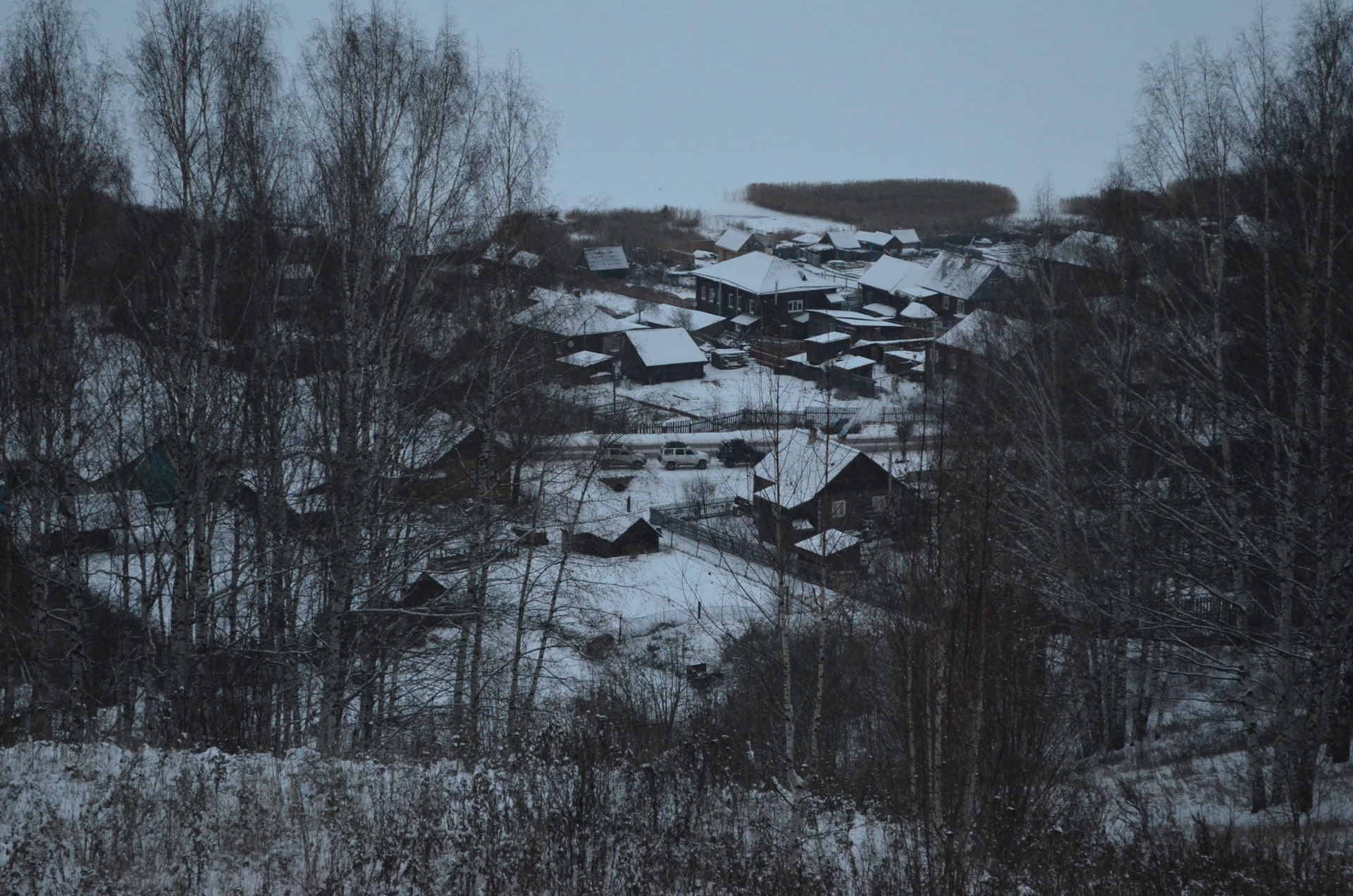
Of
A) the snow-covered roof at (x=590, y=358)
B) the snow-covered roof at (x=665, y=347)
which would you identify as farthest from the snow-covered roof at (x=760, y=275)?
the snow-covered roof at (x=590, y=358)

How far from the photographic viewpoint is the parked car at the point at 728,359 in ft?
112

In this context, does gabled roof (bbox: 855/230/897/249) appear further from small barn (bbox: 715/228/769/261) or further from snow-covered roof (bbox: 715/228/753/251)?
snow-covered roof (bbox: 715/228/753/251)

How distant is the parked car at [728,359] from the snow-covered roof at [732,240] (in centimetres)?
2860

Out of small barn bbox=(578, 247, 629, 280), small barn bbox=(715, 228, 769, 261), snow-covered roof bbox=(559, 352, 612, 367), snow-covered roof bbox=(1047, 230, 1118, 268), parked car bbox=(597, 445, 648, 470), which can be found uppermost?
small barn bbox=(715, 228, 769, 261)

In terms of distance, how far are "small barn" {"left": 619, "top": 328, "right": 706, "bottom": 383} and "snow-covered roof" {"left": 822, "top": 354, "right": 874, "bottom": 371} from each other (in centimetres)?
485

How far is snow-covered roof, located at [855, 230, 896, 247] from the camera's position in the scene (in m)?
65.4

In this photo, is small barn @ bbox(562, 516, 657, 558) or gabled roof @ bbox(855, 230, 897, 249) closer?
small barn @ bbox(562, 516, 657, 558)

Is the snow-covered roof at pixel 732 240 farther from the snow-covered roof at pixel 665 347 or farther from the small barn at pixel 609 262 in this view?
the snow-covered roof at pixel 665 347

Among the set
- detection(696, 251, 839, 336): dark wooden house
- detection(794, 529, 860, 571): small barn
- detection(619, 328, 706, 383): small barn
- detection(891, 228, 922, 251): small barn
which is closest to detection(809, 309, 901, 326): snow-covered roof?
detection(696, 251, 839, 336): dark wooden house

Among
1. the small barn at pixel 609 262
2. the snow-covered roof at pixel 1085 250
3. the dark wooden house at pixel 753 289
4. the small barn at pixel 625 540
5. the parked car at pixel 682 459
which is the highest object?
the small barn at pixel 609 262

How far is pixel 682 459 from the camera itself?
22.4 meters

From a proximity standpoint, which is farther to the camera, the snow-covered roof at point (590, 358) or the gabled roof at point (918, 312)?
the gabled roof at point (918, 312)

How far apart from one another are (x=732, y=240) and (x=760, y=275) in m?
22.4

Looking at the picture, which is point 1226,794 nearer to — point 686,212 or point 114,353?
point 114,353
